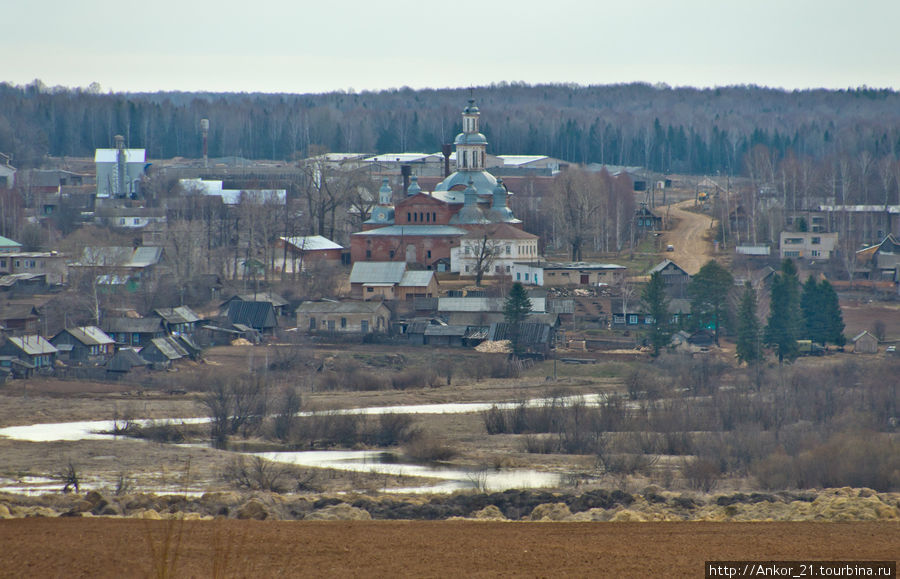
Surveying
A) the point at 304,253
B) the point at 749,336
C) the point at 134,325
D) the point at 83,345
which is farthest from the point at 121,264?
the point at 749,336

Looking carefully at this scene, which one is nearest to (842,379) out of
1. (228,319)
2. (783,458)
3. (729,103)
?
(783,458)

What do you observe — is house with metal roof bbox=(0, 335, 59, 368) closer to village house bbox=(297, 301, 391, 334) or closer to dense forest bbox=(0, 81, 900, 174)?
village house bbox=(297, 301, 391, 334)

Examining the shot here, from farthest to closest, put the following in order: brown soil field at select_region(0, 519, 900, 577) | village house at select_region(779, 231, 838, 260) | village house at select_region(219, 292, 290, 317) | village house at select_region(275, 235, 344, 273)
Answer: village house at select_region(779, 231, 838, 260), village house at select_region(275, 235, 344, 273), village house at select_region(219, 292, 290, 317), brown soil field at select_region(0, 519, 900, 577)

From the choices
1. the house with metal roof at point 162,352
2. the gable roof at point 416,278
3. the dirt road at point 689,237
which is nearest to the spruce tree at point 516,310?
the gable roof at point 416,278

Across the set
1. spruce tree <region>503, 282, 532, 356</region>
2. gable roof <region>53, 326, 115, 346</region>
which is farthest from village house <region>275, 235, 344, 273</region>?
gable roof <region>53, 326, 115, 346</region>

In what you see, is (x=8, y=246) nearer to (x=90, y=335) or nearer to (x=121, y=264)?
(x=121, y=264)

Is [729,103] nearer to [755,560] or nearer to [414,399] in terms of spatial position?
[414,399]
